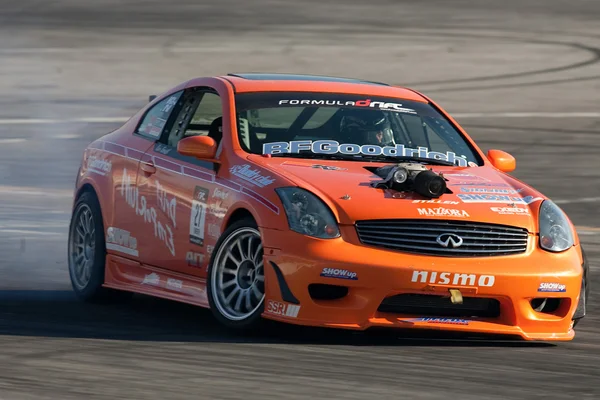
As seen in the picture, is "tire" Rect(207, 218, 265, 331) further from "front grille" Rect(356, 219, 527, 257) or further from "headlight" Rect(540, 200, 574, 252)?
"headlight" Rect(540, 200, 574, 252)

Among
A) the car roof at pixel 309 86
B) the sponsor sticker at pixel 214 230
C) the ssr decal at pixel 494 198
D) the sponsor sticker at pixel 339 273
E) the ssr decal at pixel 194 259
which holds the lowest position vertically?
the ssr decal at pixel 194 259

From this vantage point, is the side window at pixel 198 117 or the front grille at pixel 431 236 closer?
the front grille at pixel 431 236

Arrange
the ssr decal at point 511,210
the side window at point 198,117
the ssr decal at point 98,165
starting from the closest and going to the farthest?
the ssr decal at point 511,210 → the side window at point 198,117 → the ssr decal at point 98,165

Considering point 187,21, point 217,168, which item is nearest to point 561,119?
point 187,21

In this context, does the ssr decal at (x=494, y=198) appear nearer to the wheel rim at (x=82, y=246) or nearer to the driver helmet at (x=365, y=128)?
the driver helmet at (x=365, y=128)

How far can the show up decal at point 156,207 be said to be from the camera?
855 centimetres

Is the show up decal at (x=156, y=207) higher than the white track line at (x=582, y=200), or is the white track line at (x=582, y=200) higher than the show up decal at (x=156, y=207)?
the show up decal at (x=156, y=207)

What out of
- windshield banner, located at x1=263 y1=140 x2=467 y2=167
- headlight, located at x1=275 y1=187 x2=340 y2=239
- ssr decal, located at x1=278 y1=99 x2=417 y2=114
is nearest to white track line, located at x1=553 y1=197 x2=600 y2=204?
ssr decal, located at x1=278 y1=99 x2=417 y2=114

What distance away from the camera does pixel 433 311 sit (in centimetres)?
756

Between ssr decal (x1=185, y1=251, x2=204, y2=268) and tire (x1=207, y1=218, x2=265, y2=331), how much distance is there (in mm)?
324

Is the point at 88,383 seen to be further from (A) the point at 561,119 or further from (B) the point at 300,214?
(A) the point at 561,119

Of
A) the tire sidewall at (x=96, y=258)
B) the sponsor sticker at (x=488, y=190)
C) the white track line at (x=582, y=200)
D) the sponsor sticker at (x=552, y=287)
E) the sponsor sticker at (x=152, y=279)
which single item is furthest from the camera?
the white track line at (x=582, y=200)

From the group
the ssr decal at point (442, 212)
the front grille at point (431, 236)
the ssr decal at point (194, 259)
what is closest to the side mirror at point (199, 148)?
the ssr decal at point (194, 259)

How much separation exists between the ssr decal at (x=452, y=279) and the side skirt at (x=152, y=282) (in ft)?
4.25
